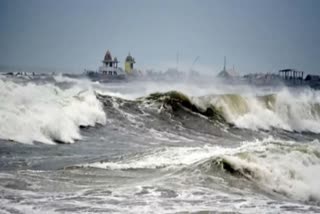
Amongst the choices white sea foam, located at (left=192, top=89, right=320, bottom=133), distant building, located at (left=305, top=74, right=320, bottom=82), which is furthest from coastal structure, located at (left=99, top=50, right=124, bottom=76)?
white sea foam, located at (left=192, top=89, right=320, bottom=133)

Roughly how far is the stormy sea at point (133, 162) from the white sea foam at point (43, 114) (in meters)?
0.04

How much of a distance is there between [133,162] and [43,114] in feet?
21.6

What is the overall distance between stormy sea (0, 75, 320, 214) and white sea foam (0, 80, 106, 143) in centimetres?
4

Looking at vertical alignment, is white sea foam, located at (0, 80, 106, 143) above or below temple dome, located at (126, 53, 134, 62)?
below

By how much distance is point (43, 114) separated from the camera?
17.5m

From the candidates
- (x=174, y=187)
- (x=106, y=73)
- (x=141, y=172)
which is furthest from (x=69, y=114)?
(x=106, y=73)

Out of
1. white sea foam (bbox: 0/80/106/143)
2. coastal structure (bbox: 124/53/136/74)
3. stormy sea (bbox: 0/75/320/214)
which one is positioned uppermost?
coastal structure (bbox: 124/53/136/74)

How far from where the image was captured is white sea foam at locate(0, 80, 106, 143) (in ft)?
50.8

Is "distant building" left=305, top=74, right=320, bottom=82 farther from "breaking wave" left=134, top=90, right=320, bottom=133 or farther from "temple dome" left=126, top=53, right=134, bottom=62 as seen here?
"breaking wave" left=134, top=90, right=320, bottom=133

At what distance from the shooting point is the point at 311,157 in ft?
42.7

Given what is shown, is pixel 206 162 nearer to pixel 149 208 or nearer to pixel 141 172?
pixel 141 172

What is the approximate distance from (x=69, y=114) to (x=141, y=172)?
362 inches

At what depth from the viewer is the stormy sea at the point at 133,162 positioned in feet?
27.7

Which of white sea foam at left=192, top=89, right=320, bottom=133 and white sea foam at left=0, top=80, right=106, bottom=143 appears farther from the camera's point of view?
white sea foam at left=192, top=89, right=320, bottom=133
